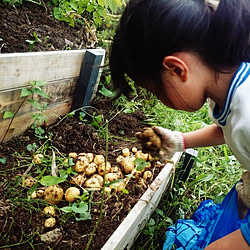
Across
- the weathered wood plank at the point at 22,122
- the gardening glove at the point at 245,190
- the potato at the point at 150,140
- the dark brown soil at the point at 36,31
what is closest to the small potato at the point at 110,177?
the potato at the point at 150,140

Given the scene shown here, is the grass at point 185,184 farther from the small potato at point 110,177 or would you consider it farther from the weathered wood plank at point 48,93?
the weathered wood plank at point 48,93

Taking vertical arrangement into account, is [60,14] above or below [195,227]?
above

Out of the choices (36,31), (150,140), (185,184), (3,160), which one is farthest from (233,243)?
(36,31)

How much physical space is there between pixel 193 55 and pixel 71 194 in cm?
83

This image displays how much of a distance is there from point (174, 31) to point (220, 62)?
207 millimetres

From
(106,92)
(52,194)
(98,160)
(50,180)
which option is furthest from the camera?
(106,92)

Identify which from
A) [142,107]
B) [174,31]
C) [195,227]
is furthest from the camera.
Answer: [142,107]

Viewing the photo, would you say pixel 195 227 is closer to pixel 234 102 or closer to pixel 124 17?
pixel 234 102

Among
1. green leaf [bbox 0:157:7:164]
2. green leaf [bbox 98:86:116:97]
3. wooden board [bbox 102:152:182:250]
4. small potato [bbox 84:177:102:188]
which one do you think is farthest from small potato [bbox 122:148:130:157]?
green leaf [bbox 0:157:7:164]

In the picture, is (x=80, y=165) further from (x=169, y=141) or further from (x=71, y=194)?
(x=169, y=141)

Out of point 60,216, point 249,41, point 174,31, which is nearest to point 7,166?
point 60,216

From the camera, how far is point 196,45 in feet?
2.86

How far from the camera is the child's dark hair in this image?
0.82 m

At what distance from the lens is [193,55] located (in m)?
0.89
